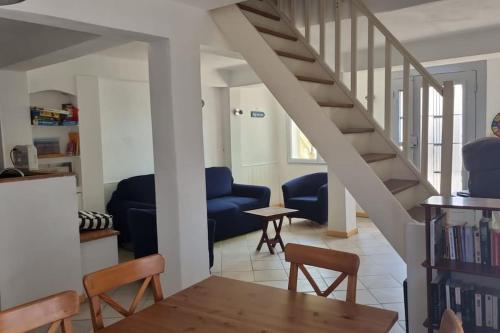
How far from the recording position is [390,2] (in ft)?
11.4

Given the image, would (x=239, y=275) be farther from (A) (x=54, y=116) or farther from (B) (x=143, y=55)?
(B) (x=143, y=55)

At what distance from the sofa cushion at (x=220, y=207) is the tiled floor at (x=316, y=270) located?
1.41 feet

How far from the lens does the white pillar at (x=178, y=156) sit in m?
3.27

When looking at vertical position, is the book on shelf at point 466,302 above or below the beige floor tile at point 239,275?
above

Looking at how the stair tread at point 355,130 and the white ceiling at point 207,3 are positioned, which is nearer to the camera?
the white ceiling at point 207,3

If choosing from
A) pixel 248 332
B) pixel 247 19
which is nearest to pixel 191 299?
pixel 248 332

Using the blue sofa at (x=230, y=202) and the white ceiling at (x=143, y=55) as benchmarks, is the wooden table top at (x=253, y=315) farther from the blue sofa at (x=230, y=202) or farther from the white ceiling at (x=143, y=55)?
the blue sofa at (x=230, y=202)

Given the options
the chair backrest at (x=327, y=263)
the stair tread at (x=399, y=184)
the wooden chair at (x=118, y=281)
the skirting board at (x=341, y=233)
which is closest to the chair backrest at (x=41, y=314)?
the wooden chair at (x=118, y=281)

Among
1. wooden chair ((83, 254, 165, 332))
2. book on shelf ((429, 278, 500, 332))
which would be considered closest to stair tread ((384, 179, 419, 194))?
book on shelf ((429, 278, 500, 332))

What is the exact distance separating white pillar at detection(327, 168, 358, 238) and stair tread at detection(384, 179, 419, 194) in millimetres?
2337

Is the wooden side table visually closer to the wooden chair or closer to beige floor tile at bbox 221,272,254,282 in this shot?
beige floor tile at bbox 221,272,254,282

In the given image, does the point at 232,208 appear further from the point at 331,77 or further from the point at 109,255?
the point at 331,77

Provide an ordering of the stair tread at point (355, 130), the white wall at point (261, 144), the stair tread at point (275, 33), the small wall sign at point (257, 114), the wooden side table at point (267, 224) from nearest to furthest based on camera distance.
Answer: the stair tread at point (355, 130) → the stair tread at point (275, 33) → the wooden side table at point (267, 224) → the white wall at point (261, 144) → the small wall sign at point (257, 114)

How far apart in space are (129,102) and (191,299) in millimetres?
4487
